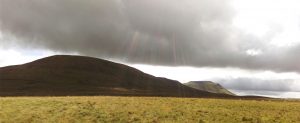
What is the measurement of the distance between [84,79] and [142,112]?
11923 cm

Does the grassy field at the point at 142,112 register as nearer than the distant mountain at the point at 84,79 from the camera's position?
Yes

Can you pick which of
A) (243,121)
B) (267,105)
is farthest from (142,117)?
(267,105)

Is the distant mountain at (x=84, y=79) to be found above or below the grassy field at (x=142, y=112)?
above

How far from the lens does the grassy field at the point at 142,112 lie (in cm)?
3800

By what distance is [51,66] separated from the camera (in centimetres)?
16962

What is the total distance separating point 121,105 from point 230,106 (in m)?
13.4

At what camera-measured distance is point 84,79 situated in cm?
15588

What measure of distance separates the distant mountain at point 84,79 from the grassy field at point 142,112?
7837 cm

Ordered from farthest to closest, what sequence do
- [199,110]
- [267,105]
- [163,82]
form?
[163,82] → [267,105] → [199,110]

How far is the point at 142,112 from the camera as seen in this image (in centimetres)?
3981

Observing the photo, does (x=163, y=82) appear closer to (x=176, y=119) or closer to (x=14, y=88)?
(x=14, y=88)

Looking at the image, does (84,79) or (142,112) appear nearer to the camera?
(142,112)

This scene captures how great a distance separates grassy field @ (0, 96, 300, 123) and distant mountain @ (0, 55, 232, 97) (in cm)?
7837

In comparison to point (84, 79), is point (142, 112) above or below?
Answer: below
